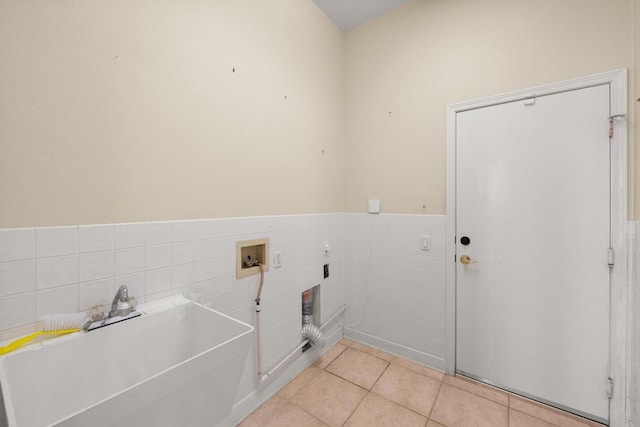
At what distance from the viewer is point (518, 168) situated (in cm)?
170

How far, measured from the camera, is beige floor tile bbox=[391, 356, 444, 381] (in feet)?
6.43

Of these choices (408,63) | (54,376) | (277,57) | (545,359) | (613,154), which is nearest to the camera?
(54,376)

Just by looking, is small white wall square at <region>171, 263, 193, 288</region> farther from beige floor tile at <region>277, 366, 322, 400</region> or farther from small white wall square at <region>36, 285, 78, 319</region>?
beige floor tile at <region>277, 366, 322, 400</region>

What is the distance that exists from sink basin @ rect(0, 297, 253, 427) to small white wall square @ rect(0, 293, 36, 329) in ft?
0.45

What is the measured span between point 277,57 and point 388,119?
3.43ft

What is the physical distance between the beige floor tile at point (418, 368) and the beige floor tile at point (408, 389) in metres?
0.04

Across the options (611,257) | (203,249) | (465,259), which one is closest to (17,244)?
(203,249)

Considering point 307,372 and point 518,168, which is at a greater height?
point 518,168

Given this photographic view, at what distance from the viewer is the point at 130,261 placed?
1.09 m

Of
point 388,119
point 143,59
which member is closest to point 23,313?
point 143,59

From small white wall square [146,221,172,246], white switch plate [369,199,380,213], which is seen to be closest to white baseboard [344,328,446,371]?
white switch plate [369,199,380,213]

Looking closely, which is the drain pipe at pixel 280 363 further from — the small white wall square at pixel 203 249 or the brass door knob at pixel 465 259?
the brass door knob at pixel 465 259

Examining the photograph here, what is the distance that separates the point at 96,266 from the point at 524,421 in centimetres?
243

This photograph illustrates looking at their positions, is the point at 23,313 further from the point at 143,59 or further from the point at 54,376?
the point at 143,59
